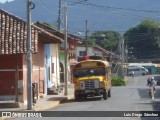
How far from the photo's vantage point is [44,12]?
17350cm

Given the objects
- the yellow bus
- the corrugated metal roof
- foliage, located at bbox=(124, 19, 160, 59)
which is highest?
foliage, located at bbox=(124, 19, 160, 59)

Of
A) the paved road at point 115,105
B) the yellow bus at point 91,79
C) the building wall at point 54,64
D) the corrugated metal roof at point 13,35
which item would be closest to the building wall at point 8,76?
the corrugated metal roof at point 13,35

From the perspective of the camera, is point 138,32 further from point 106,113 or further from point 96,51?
point 106,113

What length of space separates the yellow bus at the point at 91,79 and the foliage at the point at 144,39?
7929 cm

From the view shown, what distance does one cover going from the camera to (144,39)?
13425 cm

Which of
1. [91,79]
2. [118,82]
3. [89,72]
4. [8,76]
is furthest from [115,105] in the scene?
[118,82]

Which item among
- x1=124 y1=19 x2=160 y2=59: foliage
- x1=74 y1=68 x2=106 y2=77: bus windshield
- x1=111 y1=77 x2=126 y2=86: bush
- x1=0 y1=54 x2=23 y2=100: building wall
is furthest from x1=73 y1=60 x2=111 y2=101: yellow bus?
x1=124 y1=19 x2=160 y2=59: foliage

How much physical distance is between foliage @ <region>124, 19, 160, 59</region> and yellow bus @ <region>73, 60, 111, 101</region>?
79.3 meters

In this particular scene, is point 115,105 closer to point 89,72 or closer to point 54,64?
point 89,72

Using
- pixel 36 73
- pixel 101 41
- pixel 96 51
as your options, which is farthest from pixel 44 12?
pixel 36 73

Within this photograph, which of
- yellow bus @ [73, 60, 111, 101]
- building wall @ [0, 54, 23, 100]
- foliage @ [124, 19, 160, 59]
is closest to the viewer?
building wall @ [0, 54, 23, 100]

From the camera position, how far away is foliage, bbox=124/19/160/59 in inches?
4995

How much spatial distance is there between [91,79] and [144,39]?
96.3 meters

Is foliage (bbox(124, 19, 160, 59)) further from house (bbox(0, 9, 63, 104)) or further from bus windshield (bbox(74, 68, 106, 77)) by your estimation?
house (bbox(0, 9, 63, 104))
